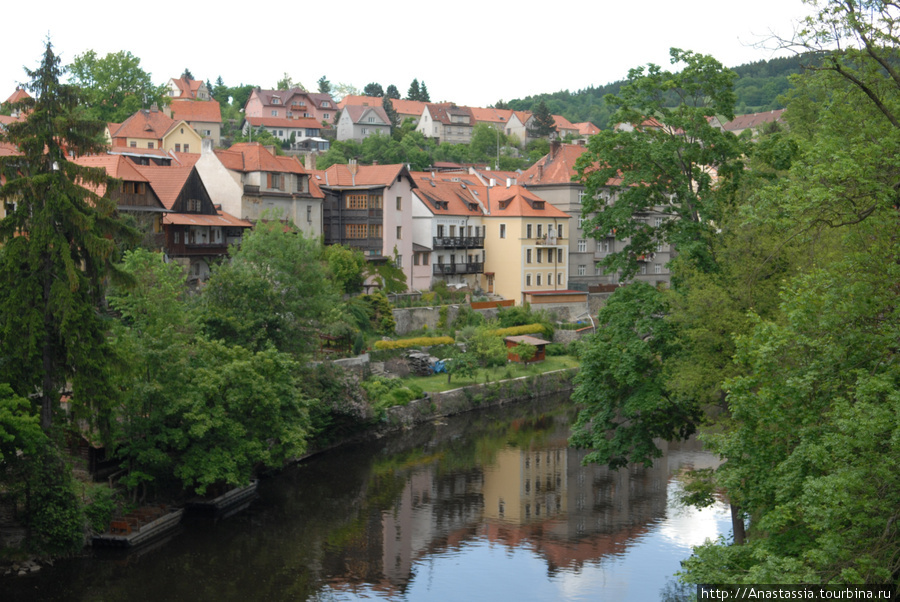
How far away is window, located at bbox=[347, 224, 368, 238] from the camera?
2480 inches

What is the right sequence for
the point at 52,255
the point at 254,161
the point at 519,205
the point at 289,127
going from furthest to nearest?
the point at 289,127, the point at 519,205, the point at 254,161, the point at 52,255

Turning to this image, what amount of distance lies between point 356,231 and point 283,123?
64.6 m

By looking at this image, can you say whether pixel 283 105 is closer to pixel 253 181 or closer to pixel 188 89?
pixel 188 89

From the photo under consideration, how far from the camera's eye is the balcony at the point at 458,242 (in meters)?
65.6

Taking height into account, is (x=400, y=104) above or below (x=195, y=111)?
above

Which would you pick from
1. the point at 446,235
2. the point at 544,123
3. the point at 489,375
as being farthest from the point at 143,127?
the point at 544,123

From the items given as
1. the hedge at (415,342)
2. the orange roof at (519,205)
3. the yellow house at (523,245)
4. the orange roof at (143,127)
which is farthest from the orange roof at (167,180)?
the orange roof at (143,127)

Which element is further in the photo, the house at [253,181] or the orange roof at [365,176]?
the orange roof at [365,176]

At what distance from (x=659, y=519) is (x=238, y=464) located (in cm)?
1471

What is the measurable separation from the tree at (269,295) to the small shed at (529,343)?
1766cm

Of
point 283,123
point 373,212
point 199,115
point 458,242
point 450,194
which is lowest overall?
point 458,242

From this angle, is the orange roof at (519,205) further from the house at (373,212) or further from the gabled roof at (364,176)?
the house at (373,212)

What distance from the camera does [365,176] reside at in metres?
64.3

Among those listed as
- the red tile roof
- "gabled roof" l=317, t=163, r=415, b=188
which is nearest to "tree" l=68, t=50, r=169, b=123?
"gabled roof" l=317, t=163, r=415, b=188
